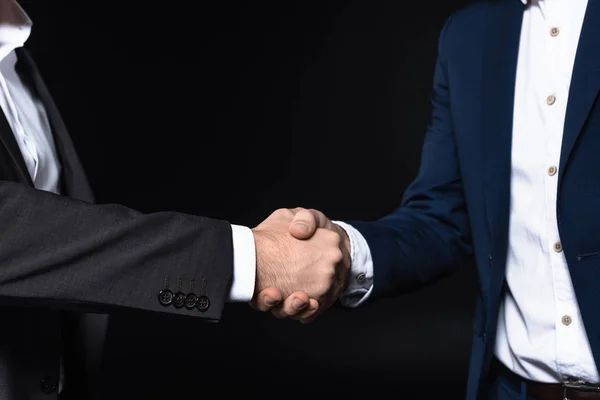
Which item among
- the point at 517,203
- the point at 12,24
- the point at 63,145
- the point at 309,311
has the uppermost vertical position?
the point at 12,24

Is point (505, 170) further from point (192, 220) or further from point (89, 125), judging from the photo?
point (89, 125)

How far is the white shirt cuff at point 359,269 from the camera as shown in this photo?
230cm

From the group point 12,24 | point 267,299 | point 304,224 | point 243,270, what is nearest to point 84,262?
point 243,270

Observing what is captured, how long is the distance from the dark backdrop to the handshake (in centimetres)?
263

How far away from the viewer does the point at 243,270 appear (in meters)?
1.98

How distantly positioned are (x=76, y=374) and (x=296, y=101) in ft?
10.1

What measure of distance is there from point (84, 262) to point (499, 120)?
1.04m

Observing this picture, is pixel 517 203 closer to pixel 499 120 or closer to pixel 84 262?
pixel 499 120

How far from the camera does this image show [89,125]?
5.03 metres

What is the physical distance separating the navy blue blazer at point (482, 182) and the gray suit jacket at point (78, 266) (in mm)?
626

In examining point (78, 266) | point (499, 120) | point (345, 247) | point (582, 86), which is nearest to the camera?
point (78, 266)

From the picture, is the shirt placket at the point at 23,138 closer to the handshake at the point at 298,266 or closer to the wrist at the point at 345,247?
the handshake at the point at 298,266

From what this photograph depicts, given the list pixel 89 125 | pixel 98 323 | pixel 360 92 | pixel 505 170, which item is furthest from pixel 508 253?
pixel 89 125

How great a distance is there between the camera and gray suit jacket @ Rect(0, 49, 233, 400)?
1747 millimetres
